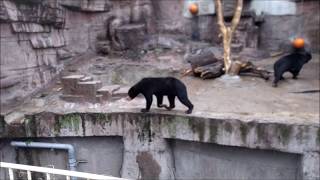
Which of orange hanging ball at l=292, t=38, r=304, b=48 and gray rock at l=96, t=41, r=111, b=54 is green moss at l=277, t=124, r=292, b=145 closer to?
orange hanging ball at l=292, t=38, r=304, b=48

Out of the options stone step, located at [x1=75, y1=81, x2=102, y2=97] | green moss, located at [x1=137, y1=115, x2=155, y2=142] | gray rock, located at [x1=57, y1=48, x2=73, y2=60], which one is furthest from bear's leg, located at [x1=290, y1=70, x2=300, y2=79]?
gray rock, located at [x1=57, y1=48, x2=73, y2=60]

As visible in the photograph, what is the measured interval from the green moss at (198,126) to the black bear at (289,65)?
2.54 metres

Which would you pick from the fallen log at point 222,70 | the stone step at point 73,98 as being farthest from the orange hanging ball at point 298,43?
the stone step at point 73,98

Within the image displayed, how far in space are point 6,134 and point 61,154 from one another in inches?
37.9

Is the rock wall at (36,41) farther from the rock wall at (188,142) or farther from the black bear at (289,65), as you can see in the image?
the black bear at (289,65)

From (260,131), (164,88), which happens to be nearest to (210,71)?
(164,88)

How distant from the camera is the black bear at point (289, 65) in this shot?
708 centimetres

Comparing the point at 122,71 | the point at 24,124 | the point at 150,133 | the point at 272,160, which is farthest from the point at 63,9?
the point at 272,160

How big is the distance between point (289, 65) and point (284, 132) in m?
2.78

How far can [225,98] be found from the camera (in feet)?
20.8

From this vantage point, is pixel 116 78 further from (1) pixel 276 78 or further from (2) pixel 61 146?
(1) pixel 276 78

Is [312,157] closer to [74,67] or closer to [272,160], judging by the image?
[272,160]

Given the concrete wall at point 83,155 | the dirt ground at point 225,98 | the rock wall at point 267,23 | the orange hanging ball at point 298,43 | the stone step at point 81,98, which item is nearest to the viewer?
the dirt ground at point 225,98

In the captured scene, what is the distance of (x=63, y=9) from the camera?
26.8 feet
